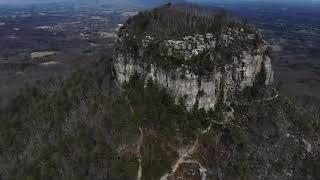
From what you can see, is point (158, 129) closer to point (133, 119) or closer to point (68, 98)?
point (133, 119)

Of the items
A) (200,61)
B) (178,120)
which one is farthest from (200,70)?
(178,120)

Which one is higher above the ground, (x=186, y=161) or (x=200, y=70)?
(x=200, y=70)

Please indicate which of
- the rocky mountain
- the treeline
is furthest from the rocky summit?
the treeline

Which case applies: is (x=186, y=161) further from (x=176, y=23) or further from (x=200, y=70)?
(x=176, y=23)

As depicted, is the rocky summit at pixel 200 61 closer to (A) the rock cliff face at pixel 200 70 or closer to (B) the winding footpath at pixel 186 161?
(A) the rock cliff face at pixel 200 70

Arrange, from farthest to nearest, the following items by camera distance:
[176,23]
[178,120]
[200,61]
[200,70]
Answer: [176,23] < [200,61] < [200,70] < [178,120]

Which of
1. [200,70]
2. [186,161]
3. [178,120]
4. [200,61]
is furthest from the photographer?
[200,61]

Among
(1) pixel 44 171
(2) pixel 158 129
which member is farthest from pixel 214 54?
(1) pixel 44 171

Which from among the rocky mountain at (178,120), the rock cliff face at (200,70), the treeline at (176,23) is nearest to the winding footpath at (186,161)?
the rocky mountain at (178,120)
